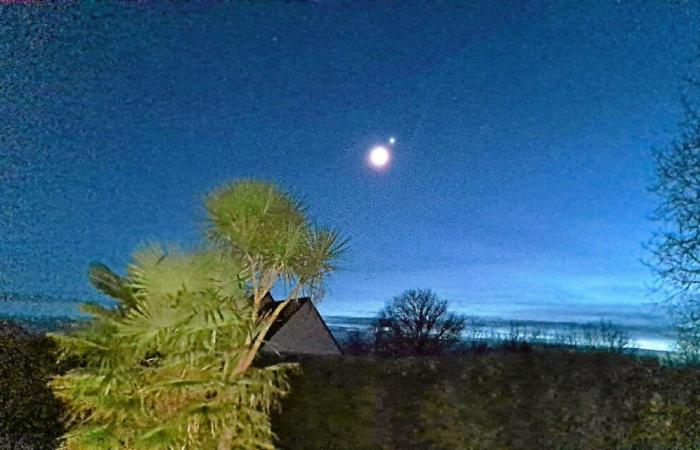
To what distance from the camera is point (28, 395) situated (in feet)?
26.3

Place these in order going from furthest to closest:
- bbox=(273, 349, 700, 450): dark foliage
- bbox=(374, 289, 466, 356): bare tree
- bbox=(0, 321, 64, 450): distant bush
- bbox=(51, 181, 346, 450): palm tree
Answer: bbox=(374, 289, 466, 356): bare tree, bbox=(0, 321, 64, 450): distant bush, bbox=(273, 349, 700, 450): dark foliage, bbox=(51, 181, 346, 450): palm tree

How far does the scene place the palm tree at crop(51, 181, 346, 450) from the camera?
4.12 meters

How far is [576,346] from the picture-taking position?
7.42m

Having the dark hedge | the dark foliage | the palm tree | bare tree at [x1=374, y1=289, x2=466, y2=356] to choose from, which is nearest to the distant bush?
the dark hedge

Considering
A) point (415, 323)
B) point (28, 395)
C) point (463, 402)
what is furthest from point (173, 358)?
point (415, 323)

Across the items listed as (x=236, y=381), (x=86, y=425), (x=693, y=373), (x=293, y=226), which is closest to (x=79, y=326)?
(x=86, y=425)

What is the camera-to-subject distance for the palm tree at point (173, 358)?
412cm

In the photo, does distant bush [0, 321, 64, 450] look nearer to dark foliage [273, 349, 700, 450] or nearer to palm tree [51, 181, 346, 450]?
dark foliage [273, 349, 700, 450]

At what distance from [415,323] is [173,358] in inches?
616

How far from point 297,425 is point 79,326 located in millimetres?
3368

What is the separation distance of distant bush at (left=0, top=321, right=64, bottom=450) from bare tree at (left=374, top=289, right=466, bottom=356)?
36.8 ft

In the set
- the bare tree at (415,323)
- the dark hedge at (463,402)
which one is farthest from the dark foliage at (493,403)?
the bare tree at (415,323)

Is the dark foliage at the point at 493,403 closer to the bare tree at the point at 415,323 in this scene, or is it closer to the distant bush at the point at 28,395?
the distant bush at the point at 28,395

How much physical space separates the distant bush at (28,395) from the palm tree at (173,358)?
3.71 m
